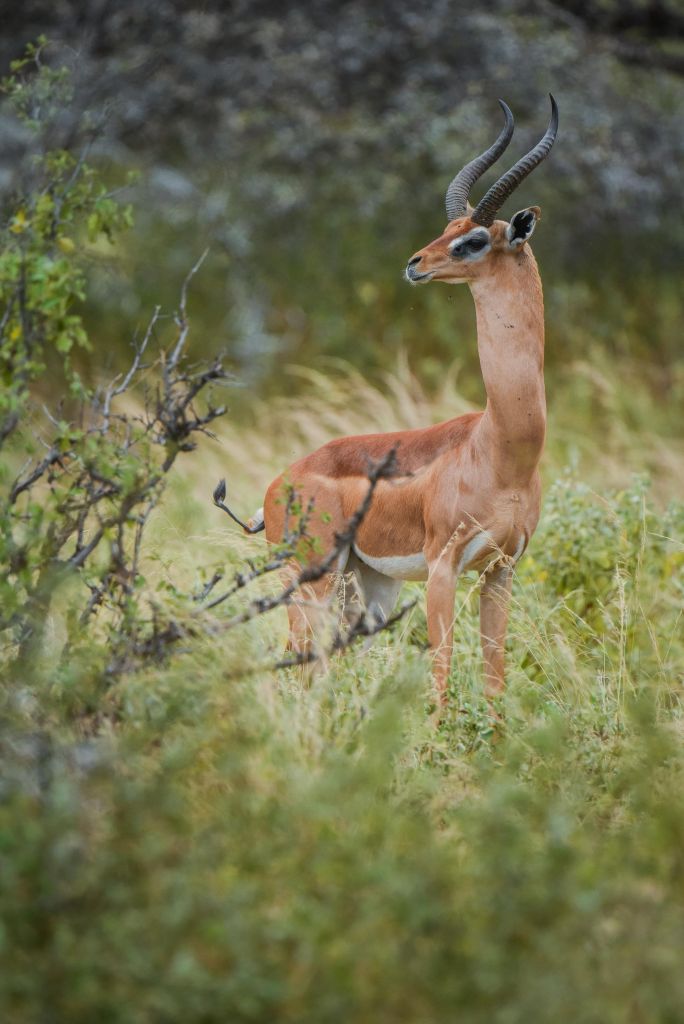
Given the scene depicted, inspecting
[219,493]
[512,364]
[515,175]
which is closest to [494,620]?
[512,364]

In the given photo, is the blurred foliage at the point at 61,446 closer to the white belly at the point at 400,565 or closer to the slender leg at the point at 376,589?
the white belly at the point at 400,565

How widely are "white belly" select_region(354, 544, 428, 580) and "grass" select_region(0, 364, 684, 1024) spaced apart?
35.2 inches

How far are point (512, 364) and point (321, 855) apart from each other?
2.61m

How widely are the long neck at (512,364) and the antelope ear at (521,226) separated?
80mm

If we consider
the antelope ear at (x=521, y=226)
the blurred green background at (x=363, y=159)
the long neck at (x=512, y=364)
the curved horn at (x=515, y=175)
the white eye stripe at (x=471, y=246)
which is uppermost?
the blurred green background at (x=363, y=159)

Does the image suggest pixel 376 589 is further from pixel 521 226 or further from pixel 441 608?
pixel 521 226

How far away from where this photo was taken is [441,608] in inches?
199

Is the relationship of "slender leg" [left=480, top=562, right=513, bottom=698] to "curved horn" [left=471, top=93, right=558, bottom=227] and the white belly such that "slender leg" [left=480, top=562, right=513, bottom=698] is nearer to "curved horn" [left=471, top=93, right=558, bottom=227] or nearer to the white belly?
the white belly

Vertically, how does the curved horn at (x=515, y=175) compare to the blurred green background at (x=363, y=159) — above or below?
below

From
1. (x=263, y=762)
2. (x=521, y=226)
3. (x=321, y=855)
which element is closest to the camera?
(x=321, y=855)

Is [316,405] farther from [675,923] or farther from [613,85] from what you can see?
[675,923]

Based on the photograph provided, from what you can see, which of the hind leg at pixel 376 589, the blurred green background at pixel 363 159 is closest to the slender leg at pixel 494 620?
the hind leg at pixel 376 589

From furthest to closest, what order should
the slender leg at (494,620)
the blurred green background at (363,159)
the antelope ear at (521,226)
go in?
1. the blurred green background at (363,159)
2. the slender leg at (494,620)
3. the antelope ear at (521,226)

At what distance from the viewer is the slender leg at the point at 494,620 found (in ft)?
16.9
